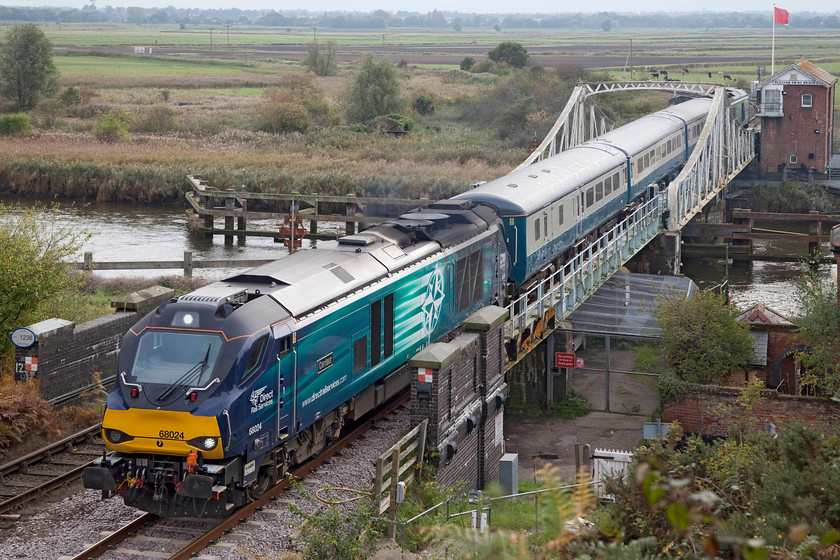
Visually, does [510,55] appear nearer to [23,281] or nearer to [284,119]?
[284,119]

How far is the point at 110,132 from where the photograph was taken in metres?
68.9

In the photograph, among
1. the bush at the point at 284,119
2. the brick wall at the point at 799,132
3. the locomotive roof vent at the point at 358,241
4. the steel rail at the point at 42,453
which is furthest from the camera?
the bush at the point at 284,119

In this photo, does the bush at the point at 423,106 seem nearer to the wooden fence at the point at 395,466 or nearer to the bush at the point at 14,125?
the bush at the point at 14,125

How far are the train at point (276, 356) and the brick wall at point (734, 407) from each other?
504 cm

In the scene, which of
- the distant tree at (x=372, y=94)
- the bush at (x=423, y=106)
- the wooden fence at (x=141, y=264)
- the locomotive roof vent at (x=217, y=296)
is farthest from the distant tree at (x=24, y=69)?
the locomotive roof vent at (x=217, y=296)

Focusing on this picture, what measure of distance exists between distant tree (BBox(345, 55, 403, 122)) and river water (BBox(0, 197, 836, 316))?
83.8 ft

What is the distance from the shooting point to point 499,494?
56.6ft

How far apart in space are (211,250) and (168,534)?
3282 cm

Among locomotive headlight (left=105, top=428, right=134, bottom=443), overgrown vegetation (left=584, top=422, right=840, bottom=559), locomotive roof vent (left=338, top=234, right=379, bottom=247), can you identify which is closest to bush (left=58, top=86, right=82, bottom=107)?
locomotive roof vent (left=338, top=234, right=379, bottom=247)

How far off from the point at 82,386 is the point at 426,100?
215 ft

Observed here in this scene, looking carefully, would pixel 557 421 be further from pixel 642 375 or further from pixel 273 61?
pixel 273 61

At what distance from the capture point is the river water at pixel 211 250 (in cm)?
4091

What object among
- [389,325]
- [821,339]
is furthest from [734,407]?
[389,325]

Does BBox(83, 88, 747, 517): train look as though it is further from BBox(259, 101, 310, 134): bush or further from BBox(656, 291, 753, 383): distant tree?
BBox(259, 101, 310, 134): bush
